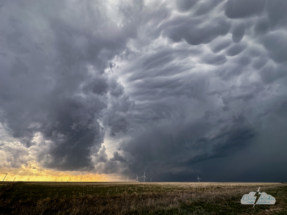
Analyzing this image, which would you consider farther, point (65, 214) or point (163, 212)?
point (163, 212)

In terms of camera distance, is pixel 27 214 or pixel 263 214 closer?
pixel 27 214

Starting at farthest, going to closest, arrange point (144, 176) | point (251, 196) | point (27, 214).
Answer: point (144, 176) < point (251, 196) < point (27, 214)

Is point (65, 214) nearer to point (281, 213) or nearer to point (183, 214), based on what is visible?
point (183, 214)

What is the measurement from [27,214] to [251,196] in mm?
30571

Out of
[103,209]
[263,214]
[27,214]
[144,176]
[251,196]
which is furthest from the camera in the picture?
[144,176]

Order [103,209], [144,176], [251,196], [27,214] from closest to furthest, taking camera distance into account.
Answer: [27,214] < [103,209] < [251,196] < [144,176]

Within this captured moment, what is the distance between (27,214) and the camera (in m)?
17.0

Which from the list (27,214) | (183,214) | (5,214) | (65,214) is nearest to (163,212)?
(183,214)

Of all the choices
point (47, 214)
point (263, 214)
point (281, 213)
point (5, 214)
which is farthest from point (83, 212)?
point (281, 213)

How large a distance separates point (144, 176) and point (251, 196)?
139044 mm

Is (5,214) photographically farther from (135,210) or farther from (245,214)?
(245,214)

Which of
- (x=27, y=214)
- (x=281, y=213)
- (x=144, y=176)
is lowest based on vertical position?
(x=281, y=213)

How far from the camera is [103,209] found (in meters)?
19.7

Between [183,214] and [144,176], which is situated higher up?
[144,176]
